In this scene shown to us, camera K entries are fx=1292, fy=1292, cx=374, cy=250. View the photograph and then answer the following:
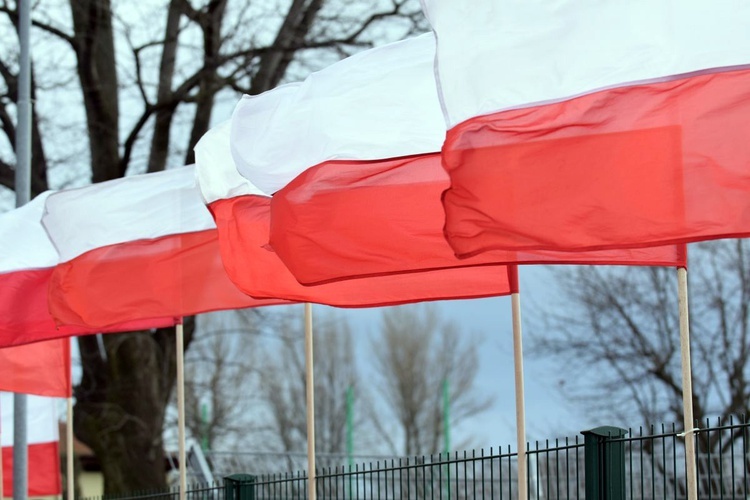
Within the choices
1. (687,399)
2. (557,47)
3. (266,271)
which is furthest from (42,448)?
(557,47)

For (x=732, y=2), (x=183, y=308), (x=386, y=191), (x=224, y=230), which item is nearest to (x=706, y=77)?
(x=732, y=2)

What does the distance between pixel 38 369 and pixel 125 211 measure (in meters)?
3.53

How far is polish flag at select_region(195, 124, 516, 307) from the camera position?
10469 millimetres

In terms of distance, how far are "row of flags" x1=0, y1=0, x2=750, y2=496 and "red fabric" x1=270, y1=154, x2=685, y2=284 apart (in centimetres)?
1

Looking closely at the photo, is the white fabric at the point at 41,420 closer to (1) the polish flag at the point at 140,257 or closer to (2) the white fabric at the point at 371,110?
(1) the polish flag at the point at 140,257

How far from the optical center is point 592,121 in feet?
23.6

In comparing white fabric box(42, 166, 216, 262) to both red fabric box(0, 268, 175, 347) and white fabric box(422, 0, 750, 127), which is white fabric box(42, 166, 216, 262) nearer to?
red fabric box(0, 268, 175, 347)

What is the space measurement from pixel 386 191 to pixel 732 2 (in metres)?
2.74

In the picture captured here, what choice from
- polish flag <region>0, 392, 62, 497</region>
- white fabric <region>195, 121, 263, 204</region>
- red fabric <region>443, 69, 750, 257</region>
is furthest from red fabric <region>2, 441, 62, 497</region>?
red fabric <region>443, 69, 750, 257</region>

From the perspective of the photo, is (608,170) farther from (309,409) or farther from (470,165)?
(309,409)

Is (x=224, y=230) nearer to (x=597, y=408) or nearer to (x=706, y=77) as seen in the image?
(x=706, y=77)

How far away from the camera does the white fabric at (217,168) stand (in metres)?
10.7

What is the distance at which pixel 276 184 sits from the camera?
29.8 ft

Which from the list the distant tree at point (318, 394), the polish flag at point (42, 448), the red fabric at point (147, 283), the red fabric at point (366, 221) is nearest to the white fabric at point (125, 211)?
the red fabric at point (147, 283)
